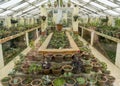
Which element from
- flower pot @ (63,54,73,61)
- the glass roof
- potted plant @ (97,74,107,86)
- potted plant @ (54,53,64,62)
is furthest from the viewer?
the glass roof

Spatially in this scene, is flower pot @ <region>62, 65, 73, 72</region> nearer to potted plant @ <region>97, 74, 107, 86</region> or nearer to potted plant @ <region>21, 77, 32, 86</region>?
potted plant @ <region>97, 74, 107, 86</region>

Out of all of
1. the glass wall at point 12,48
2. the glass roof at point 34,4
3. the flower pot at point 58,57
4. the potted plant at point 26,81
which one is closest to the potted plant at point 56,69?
the flower pot at point 58,57

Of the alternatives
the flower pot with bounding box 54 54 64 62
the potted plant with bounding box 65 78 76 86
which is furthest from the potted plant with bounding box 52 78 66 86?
the flower pot with bounding box 54 54 64 62

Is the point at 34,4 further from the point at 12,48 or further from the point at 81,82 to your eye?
the point at 81,82

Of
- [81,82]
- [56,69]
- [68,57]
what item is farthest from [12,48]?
[81,82]

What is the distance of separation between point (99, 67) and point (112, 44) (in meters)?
3.16

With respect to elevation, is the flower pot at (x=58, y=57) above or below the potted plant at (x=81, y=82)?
above

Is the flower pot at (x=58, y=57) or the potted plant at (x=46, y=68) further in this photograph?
the flower pot at (x=58, y=57)

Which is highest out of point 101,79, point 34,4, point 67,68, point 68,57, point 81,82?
point 34,4

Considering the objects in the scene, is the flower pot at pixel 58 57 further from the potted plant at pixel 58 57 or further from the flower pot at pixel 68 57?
the flower pot at pixel 68 57

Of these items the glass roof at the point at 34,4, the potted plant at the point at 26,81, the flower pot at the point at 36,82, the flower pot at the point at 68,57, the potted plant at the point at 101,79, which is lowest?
the potted plant at the point at 101,79

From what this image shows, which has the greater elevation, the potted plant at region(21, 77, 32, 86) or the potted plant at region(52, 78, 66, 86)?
the potted plant at region(52, 78, 66, 86)

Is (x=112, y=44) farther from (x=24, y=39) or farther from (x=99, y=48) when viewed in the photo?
(x=24, y=39)

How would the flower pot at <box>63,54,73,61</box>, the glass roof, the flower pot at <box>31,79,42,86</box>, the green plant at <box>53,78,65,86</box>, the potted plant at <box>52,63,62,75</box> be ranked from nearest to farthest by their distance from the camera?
the green plant at <box>53,78,65,86</box> → the flower pot at <box>31,79,42,86</box> → the potted plant at <box>52,63,62,75</box> → the flower pot at <box>63,54,73,61</box> → the glass roof
